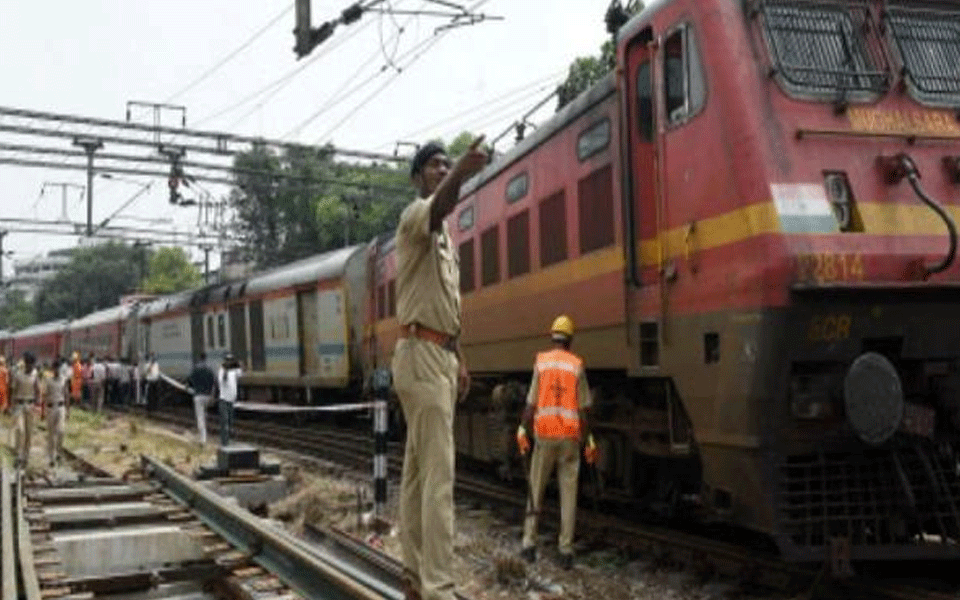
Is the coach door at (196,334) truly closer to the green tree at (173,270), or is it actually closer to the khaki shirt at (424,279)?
the khaki shirt at (424,279)

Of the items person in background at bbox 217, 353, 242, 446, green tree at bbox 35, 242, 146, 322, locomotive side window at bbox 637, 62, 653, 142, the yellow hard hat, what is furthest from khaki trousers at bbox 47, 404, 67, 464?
green tree at bbox 35, 242, 146, 322

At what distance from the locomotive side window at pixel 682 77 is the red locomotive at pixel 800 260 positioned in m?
0.01

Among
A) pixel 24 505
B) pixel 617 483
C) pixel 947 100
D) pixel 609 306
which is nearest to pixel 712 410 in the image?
pixel 609 306

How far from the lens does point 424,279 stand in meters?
4.84

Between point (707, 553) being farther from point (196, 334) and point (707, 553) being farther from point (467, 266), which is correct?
point (196, 334)

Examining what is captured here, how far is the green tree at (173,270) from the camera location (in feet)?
276

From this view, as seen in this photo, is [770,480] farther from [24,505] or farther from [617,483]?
[24,505]

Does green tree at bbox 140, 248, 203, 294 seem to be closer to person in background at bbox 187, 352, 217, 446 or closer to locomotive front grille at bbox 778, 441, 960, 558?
person in background at bbox 187, 352, 217, 446

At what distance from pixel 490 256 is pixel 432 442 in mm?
6801

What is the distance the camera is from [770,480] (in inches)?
234

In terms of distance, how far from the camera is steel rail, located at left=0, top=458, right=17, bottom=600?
5844 mm

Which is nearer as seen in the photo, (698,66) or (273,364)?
(698,66)

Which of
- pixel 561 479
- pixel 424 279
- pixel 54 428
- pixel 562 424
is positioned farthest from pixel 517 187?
pixel 54 428

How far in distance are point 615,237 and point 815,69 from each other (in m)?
1.96
